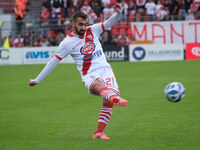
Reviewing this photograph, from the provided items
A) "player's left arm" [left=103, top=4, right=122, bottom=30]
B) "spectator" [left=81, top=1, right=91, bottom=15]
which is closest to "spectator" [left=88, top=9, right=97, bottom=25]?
"spectator" [left=81, top=1, right=91, bottom=15]

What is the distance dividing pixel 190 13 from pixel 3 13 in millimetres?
15082

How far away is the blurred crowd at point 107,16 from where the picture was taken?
2814cm

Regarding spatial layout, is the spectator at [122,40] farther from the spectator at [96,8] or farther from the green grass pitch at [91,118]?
the green grass pitch at [91,118]

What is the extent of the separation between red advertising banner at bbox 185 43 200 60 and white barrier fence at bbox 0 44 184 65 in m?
0.35

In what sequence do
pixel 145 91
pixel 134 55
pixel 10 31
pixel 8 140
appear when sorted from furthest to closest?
1. pixel 10 31
2. pixel 134 55
3. pixel 145 91
4. pixel 8 140

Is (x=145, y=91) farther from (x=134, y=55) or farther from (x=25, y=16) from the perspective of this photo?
(x=25, y=16)

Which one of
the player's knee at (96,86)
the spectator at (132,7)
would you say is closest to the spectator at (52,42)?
the spectator at (132,7)

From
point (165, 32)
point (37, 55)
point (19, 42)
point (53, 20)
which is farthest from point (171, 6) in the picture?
point (19, 42)

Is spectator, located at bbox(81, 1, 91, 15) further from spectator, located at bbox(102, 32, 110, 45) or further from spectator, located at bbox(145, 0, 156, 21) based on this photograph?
spectator, located at bbox(145, 0, 156, 21)

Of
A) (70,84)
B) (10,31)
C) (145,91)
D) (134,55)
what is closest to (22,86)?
(70,84)

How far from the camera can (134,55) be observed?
87.7ft

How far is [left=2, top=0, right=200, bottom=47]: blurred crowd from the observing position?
28141mm

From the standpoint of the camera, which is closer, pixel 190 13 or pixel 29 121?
pixel 29 121

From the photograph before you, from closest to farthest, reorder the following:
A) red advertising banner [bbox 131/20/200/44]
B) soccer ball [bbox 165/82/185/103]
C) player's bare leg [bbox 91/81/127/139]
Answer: player's bare leg [bbox 91/81/127/139]
soccer ball [bbox 165/82/185/103]
red advertising banner [bbox 131/20/200/44]
